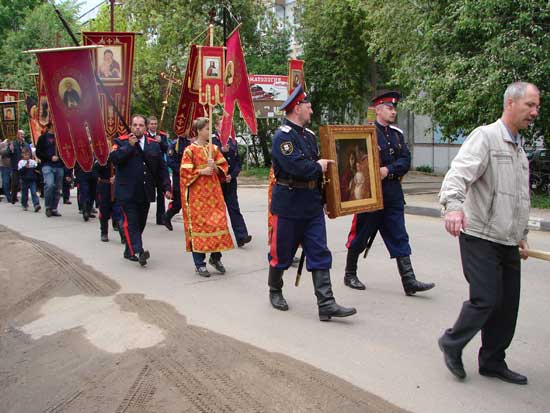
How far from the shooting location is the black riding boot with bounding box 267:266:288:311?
5773 mm

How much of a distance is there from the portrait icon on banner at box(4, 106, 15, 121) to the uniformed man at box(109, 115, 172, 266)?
8658mm

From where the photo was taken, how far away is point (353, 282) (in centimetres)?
655

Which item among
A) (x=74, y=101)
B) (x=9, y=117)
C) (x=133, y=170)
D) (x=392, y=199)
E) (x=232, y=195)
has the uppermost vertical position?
(x=9, y=117)

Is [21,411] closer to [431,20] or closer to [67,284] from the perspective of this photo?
[67,284]

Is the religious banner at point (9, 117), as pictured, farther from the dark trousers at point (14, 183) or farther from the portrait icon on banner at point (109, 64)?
the portrait icon on banner at point (109, 64)

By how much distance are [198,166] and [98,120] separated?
1307 mm

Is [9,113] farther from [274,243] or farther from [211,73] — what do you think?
[274,243]

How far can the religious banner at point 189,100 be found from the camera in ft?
34.5

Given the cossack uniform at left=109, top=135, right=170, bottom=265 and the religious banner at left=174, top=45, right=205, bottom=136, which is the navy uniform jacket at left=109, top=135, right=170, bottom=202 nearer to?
the cossack uniform at left=109, top=135, right=170, bottom=265

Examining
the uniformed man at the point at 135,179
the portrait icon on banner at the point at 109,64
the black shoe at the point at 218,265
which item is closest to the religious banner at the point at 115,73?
the portrait icon on banner at the point at 109,64

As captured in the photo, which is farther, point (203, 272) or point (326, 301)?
point (203, 272)

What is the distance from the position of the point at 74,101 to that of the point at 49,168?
638 centimetres

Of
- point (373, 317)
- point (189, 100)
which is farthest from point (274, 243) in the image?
point (189, 100)

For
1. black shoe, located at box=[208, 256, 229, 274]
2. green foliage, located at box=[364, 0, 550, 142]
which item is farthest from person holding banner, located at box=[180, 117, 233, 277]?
green foliage, located at box=[364, 0, 550, 142]
